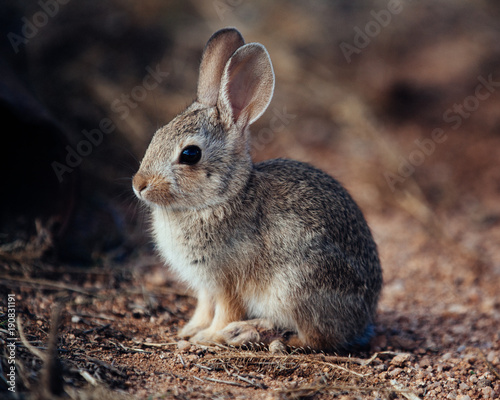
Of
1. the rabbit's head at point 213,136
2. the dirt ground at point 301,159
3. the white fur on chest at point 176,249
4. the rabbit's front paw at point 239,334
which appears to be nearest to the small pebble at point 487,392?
the dirt ground at point 301,159

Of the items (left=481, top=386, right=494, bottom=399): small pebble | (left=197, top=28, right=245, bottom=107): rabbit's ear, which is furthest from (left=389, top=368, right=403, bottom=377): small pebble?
(left=197, top=28, right=245, bottom=107): rabbit's ear

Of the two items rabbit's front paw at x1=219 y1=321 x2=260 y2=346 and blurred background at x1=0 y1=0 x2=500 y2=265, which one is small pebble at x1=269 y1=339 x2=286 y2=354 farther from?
blurred background at x1=0 y1=0 x2=500 y2=265

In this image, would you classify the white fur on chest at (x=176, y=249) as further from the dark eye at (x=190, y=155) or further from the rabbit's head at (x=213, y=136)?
the dark eye at (x=190, y=155)

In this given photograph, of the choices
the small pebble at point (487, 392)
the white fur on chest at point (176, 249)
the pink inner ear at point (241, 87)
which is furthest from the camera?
the pink inner ear at point (241, 87)

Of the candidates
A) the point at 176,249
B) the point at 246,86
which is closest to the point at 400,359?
the point at 176,249

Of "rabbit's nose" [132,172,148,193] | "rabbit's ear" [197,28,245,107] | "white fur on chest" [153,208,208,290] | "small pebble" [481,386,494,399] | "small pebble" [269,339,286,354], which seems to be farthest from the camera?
"rabbit's ear" [197,28,245,107]
